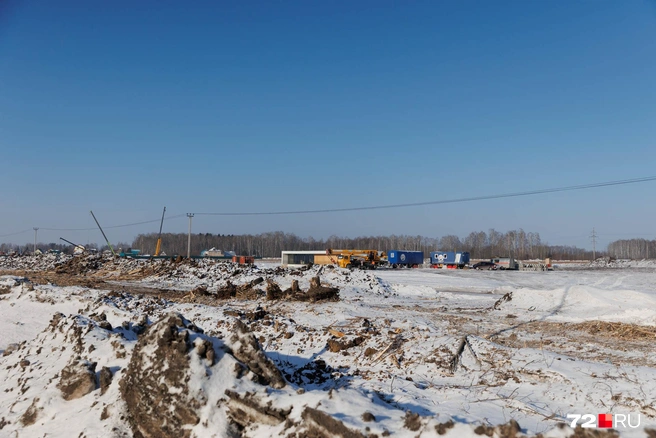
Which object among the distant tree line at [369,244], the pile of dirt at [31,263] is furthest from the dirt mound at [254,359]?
the distant tree line at [369,244]

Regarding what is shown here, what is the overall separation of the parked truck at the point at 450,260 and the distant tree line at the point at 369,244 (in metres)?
60.2

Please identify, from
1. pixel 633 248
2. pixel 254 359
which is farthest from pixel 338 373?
pixel 633 248

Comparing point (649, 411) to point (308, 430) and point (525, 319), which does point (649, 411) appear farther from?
point (525, 319)

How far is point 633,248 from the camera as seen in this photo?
465 ft

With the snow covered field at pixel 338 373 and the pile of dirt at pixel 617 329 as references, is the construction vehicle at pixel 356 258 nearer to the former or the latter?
the snow covered field at pixel 338 373

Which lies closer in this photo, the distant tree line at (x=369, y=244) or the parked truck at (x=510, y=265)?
the parked truck at (x=510, y=265)

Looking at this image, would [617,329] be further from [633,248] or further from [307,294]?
[633,248]

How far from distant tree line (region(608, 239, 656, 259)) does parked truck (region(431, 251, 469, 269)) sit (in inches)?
4257

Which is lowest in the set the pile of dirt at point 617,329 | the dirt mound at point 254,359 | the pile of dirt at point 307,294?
the pile of dirt at point 617,329

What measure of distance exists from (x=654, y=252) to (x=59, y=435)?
16984 centimetres

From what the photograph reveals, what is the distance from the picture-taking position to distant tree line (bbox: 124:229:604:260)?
124m

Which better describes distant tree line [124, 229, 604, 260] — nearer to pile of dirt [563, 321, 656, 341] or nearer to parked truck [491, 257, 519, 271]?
parked truck [491, 257, 519, 271]

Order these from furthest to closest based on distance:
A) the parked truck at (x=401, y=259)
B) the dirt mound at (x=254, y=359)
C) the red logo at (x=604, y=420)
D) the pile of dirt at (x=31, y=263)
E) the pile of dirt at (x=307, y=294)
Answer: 1. the parked truck at (x=401, y=259)
2. the pile of dirt at (x=31, y=263)
3. the pile of dirt at (x=307, y=294)
4. the dirt mound at (x=254, y=359)
5. the red logo at (x=604, y=420)

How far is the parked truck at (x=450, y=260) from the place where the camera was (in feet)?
192
